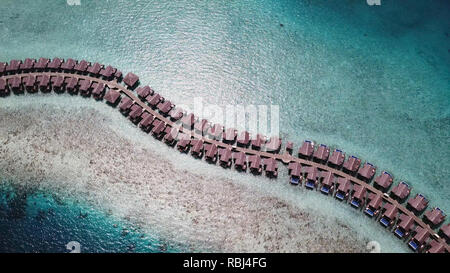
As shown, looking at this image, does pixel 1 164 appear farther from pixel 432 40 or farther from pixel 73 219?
pixel 432 40

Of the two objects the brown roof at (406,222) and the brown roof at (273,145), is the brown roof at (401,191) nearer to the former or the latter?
the brown roof at (406,222)

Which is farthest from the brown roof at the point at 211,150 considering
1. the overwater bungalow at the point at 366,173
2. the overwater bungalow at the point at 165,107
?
the overwater bungalow at the point at 366,173

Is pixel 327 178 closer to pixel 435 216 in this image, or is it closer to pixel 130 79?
pixel 435 216

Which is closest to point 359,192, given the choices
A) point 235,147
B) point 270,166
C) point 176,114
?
point 270,166

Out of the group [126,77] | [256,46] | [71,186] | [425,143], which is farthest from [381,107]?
[71,186]

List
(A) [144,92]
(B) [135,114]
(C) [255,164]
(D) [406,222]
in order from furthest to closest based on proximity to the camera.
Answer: (A) [144,92]
(B) [135,114]
(C) [255,164]
(D) [406,222]

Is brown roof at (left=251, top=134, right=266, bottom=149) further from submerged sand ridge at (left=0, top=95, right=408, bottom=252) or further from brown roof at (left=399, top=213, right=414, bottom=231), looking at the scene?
brown roof at (left=399, top=213, right=414, bottom=231)
